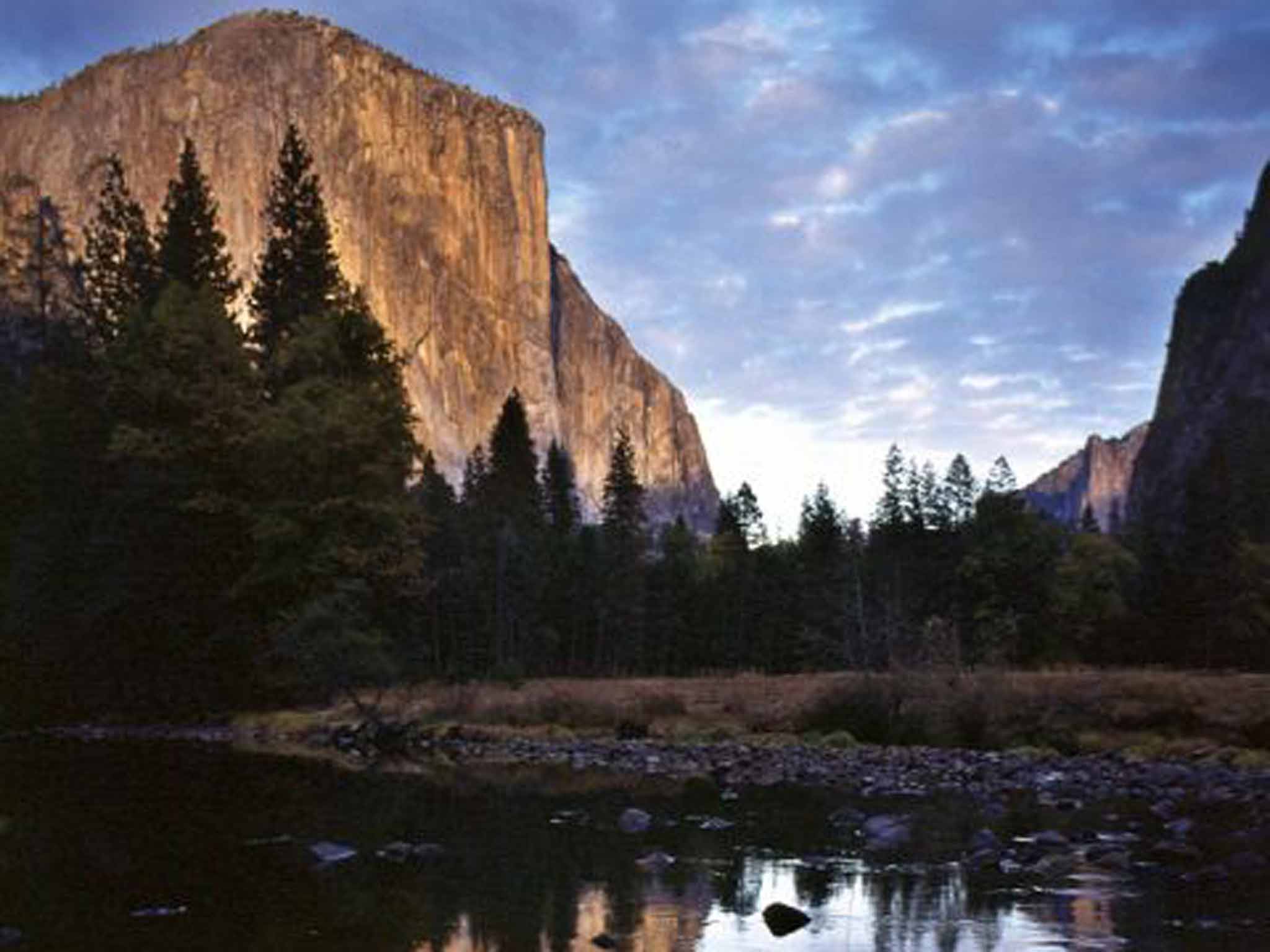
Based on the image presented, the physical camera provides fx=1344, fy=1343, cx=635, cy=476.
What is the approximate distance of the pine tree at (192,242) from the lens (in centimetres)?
5228

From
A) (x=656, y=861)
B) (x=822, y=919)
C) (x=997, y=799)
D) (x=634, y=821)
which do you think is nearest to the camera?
(x=822, y=919)

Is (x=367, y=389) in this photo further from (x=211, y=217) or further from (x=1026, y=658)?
(x=1026, y=658)

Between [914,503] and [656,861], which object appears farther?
[914,503]

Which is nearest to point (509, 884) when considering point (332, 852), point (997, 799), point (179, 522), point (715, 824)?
point (332, 852)

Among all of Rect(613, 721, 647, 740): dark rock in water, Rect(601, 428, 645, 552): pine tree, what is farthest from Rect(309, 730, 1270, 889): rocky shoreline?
Rect(601, 428, 645, 552): pine tree

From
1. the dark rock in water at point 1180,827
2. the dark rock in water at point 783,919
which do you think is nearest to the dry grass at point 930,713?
the dark rock in water at point 1180,827

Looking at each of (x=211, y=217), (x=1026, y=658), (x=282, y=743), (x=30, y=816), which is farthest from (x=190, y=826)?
(x=1026, y=658)

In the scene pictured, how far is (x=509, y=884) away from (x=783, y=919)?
2.63m

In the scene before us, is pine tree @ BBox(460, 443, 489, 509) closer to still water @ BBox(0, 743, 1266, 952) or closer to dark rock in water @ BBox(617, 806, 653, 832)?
still water @ BBox(0, 743, 1266, 952)

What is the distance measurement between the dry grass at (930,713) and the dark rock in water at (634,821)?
466 inches

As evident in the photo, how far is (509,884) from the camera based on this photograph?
34.9 feet

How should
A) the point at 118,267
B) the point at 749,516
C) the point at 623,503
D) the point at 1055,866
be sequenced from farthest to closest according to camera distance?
the point at 749,516, the point at 623,503, the point at 118,267, the point at 1055,866

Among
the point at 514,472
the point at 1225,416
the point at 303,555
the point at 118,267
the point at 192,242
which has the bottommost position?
the point at 303,555

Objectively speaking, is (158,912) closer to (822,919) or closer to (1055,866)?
(822,919)
